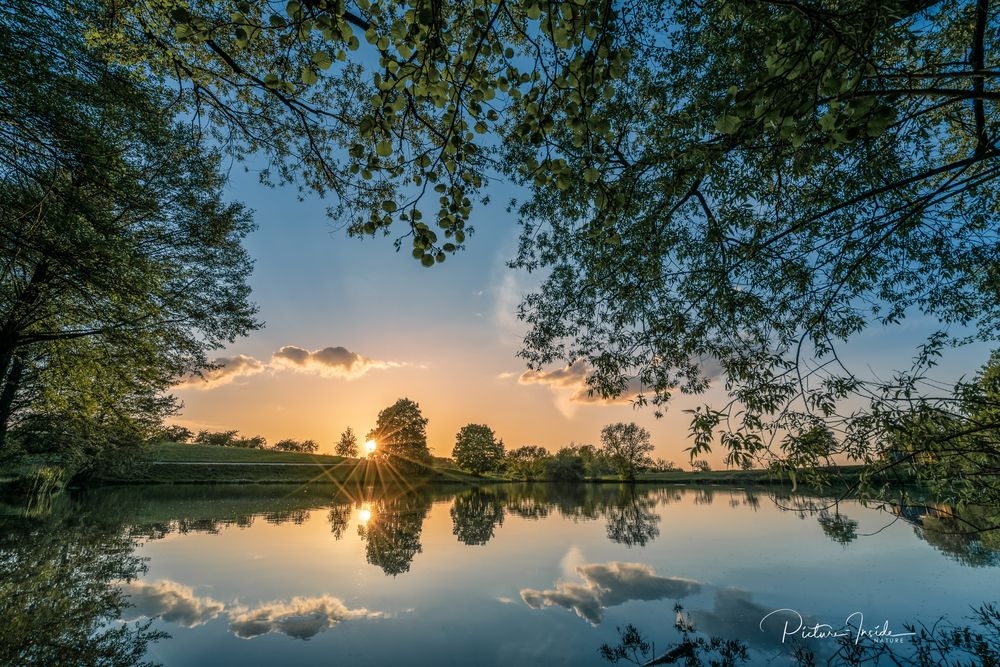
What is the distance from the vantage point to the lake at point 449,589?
6891mm

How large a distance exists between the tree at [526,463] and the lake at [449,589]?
6337 centimetres

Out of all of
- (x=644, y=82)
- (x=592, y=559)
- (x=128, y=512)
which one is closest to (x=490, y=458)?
(x=128, y=512)

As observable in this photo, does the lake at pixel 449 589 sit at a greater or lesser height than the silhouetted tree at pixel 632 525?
greater

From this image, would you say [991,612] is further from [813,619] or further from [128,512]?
[128,512]

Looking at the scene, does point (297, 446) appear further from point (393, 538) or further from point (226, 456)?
point (393, 538)

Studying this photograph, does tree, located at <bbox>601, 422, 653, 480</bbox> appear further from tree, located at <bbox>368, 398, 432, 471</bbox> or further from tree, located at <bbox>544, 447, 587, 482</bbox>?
tree, located at <bbox>368, 398, 432, 471</bbox>

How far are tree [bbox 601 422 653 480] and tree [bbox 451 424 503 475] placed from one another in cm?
2432

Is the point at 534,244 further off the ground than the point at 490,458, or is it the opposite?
the point at 534,244

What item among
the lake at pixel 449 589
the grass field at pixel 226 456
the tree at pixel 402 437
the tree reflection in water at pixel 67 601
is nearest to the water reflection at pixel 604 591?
the lake at pixel 449 589

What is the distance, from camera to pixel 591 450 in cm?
9438

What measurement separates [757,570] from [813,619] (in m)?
4.37

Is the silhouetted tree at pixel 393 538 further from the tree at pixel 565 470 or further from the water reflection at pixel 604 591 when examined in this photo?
the tree at pixel 565 470

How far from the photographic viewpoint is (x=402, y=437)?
57.1 m

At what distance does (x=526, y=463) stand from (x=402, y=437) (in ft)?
121
